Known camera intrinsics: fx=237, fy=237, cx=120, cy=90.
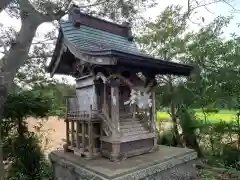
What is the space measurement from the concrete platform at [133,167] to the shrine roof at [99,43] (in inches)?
85.9

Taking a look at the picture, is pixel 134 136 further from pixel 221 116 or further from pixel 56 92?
pixel 221 116

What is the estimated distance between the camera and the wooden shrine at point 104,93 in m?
5.50

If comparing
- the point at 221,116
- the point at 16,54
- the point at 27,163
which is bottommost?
the point at 27,163

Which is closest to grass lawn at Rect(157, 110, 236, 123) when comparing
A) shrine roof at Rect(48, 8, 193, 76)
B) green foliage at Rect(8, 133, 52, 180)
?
shrine roof at Rect(48, 8, 193, 76)

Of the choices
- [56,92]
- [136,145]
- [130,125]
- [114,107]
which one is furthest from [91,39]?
[56,92]

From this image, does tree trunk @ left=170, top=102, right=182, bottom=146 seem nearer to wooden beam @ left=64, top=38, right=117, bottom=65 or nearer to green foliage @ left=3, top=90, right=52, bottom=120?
green foliage @ left=3, top=90, right=52, bottom=120

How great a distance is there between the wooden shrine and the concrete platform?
284 millimetres

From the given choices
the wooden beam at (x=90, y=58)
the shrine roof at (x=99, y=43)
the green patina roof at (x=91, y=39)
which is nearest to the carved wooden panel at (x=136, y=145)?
the shrine roof at (x=99, y=43)

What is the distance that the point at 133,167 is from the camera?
195 inches

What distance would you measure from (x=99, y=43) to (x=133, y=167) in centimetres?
325

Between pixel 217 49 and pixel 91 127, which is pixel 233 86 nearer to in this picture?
pixel 217 49

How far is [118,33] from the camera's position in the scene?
755 cm

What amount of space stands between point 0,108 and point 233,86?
7.01 meters

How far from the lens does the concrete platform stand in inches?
188
